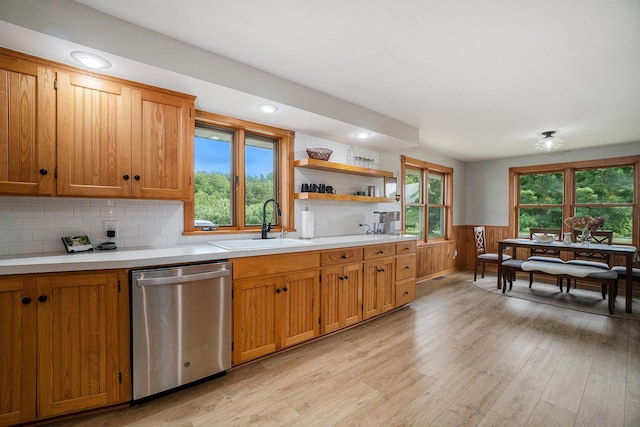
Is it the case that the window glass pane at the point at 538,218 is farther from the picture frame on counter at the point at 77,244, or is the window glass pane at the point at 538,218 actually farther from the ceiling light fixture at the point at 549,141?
the picture frame on counter at the point at 77,244

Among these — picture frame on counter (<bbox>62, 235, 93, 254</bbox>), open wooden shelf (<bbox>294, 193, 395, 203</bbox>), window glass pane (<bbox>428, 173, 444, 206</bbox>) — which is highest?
window glass pane (<bbox>428, 173, 444, 206</bbox>)

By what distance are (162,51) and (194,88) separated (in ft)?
1.09

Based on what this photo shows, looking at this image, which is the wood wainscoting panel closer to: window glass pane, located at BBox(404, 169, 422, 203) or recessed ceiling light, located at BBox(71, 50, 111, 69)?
window glass pane, located at BBox(404, 169, 422, 203)

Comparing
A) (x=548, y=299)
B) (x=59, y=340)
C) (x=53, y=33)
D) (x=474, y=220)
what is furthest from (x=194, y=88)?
(x=474, y=220)

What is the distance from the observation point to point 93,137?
1.97m

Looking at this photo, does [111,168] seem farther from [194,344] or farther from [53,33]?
[194,344]

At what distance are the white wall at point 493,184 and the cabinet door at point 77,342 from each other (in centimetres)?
680

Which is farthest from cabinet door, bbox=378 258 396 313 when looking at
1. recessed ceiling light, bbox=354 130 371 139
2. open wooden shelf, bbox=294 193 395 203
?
recessed ceiling light, bbox=354 130 371 139

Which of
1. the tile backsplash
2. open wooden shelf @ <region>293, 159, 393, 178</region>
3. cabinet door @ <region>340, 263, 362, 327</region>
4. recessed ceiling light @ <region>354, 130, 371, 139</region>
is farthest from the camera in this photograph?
recessed ceiling light @ <region>354, 130, 371, 139</region>

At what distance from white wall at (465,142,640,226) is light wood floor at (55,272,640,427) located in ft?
10.6

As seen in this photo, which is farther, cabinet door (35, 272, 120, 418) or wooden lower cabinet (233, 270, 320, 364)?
wooden lower cabinet (233, 270, 320, 364)

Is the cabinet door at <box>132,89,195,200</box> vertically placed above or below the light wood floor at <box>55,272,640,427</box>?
above

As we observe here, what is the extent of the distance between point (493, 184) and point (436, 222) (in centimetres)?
158

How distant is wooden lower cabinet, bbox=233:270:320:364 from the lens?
227 cm
